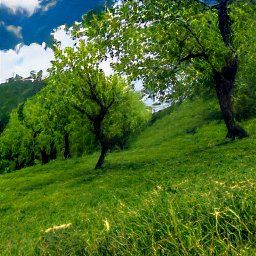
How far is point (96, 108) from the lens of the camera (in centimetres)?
4459

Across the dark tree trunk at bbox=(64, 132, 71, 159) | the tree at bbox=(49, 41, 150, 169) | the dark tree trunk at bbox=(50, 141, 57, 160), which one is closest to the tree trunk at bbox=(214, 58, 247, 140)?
the tree at bbox=(49, 41, 150, 169)

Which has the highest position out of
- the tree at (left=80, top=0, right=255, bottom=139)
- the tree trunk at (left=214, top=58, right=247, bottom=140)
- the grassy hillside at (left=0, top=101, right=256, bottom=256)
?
the tree at (left=80, top=0, right=255, bottom=139)

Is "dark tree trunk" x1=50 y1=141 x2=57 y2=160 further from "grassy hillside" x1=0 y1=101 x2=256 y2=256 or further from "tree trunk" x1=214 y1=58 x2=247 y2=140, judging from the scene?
"tree trunk" x1=214 y1=58 x2=247 y2=140

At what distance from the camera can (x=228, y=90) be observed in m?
39.5

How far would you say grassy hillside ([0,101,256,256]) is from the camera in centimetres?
1006

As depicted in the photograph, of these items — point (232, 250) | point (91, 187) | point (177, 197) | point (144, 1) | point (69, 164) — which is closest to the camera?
point (232, 250)

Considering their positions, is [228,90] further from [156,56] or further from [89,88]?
[89,88]

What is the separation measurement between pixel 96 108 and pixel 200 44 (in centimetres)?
1264

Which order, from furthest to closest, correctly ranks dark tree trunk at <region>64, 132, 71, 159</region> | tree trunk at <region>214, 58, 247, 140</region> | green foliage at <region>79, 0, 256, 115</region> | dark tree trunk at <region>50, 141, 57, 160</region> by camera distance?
dark tree trunk at <region>50, 141, 57, 160</region> < dark tree trunk at <region>64, 132, 71, 159</region> < tree trunk at <region>214, 58, 247, 140</region> < green foliage at <region>79, 0, 256, 115</region>

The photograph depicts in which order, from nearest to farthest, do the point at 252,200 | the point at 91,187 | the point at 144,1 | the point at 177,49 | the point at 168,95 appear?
the point at 252,200
the point at 91,187
the point at 144,1
the point at 177,49
the point at 168,95

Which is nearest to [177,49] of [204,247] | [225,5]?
[225,5]

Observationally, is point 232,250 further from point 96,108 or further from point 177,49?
point 96,108

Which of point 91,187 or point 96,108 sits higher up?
point 96,108

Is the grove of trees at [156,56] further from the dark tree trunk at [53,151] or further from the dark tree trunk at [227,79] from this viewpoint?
the dark tree trunk at [53,151]
